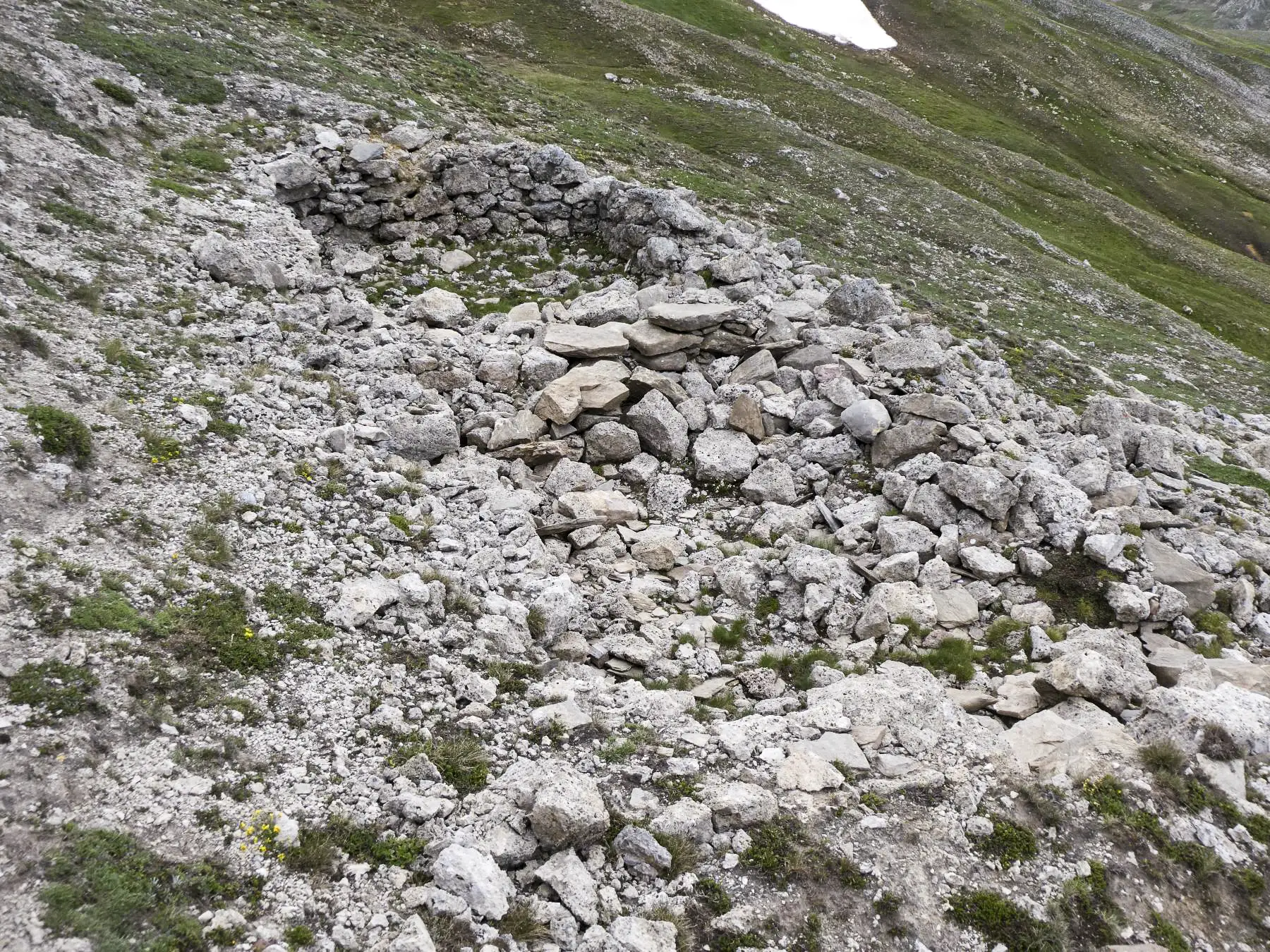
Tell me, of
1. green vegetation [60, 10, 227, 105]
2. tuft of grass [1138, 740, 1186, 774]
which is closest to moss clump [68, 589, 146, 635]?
tuft of grass [1138, 740, 1186, 774]

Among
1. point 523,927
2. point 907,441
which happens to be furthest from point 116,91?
point 523,927

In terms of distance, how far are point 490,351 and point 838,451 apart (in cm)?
1145

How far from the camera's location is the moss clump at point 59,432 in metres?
13.3

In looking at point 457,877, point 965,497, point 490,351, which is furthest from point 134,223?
point 965,497

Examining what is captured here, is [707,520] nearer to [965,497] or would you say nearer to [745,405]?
[745,405]

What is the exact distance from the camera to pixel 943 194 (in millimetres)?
56594

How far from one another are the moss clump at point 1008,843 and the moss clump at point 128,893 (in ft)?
33.0

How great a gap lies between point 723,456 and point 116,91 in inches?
1047

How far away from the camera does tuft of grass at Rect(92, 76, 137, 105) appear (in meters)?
26.7

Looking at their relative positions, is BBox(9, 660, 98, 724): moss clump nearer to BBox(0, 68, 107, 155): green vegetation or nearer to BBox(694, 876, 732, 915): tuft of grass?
BBox(694, 876, 732, 915): tuft of grass

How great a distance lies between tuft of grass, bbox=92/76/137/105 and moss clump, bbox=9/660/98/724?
26381mm

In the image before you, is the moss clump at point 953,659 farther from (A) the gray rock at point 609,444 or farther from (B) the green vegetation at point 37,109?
(B) the green vegetation at point 37,109

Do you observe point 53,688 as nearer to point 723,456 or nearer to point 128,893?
point 128,893

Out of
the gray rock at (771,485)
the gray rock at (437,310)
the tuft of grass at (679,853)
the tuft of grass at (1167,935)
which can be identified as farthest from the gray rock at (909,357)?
the tuft of grass at (679,853)
